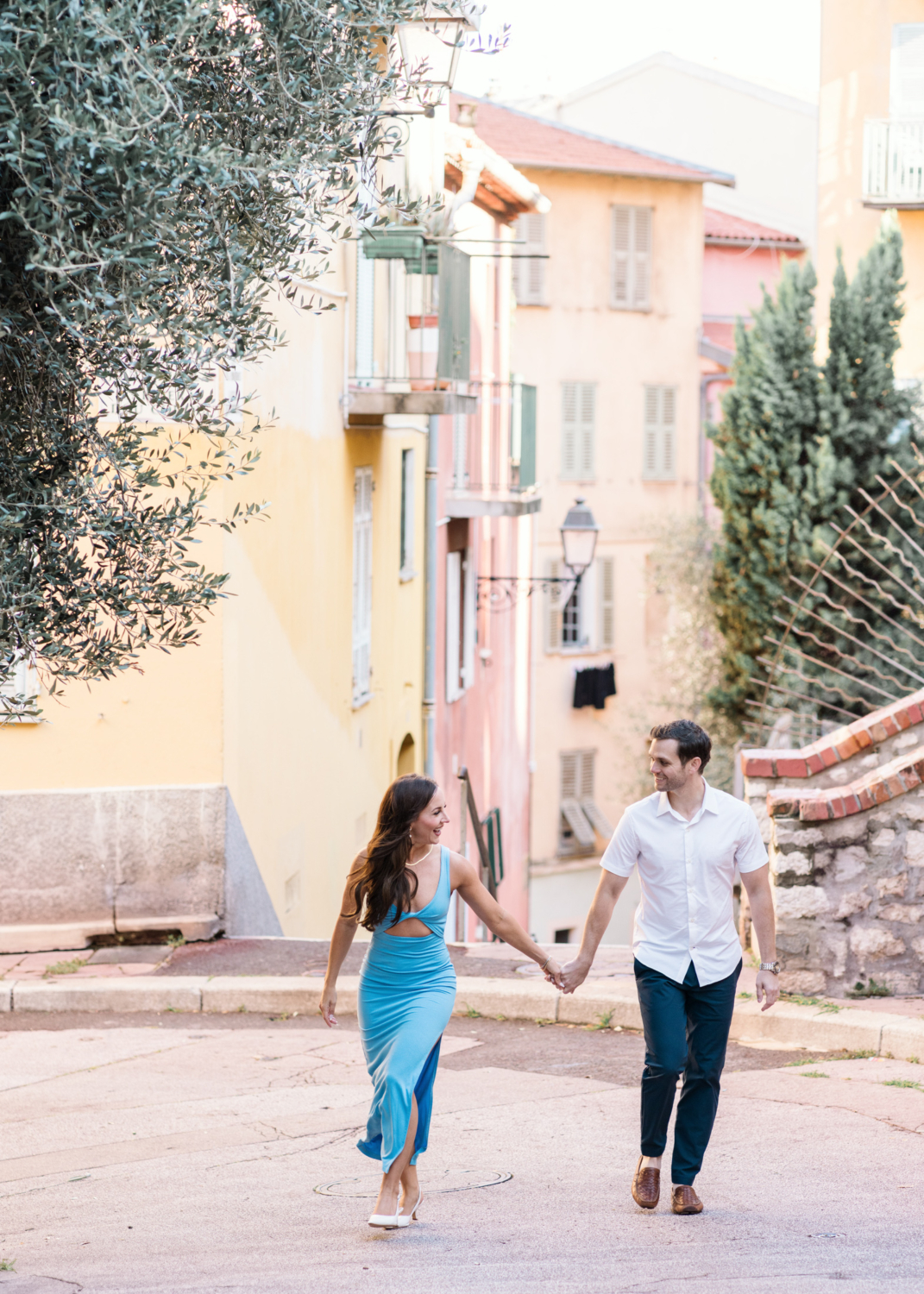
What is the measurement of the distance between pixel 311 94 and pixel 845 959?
5613 mm

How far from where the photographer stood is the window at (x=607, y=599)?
29812mm

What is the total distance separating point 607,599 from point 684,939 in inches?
975

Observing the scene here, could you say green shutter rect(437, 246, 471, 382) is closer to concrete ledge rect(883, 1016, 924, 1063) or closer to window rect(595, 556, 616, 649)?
concrete ledge rect(883, 1016, 924, 1063)

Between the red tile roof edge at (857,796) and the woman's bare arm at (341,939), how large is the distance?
3.54m

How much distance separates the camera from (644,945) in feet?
17.6

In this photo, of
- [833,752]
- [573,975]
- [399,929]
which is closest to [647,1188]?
[573,975]

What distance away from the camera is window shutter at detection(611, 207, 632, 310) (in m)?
29.6

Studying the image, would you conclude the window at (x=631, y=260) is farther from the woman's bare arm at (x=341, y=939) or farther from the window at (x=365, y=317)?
the woman's bare arm at (x=341, y=939)

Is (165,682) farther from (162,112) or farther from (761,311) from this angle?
(761,311)

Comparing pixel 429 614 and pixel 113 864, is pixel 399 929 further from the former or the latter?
pixel 429 614

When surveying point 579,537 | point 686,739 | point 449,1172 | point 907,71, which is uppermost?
point 907,71

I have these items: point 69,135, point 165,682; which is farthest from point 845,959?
point 69,135

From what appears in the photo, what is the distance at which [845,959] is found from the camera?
850 centimetres

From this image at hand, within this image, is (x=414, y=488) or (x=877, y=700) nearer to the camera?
(x=414, y=488)
